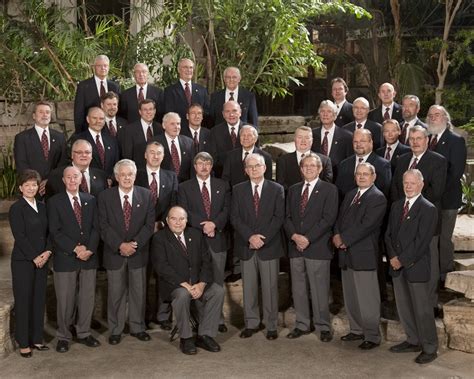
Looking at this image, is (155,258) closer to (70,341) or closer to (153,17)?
(70,341)

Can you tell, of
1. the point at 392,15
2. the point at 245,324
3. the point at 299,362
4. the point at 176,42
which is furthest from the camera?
the point at 392,15

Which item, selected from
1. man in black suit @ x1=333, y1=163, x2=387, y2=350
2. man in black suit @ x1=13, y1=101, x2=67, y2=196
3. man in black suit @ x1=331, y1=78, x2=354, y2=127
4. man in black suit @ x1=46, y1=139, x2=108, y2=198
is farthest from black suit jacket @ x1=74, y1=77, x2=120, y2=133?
man in black suit @ x1=333, y1=163, x2=387, y2=350

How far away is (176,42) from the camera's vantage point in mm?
10000

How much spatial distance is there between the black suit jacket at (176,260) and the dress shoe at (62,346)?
83cm

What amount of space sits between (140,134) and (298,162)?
1401 millimetres

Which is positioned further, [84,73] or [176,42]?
[176,42]

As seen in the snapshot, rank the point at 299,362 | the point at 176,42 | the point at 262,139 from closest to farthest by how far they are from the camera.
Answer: the point at 299,362 → the point at 176,42 → the point at 262,139

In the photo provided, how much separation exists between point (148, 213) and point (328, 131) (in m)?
1.78

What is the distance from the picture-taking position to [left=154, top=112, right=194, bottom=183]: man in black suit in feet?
22.8

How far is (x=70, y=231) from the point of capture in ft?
20.7

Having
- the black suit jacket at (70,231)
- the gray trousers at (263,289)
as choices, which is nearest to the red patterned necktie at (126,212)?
the black suit jacket at (70,231)

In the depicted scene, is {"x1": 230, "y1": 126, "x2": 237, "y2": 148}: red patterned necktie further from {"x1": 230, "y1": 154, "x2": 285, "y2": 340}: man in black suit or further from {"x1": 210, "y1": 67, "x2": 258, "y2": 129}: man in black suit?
{"x1": 230, "y1": 154, "x2": 285, "y2": 340}: man in black suit

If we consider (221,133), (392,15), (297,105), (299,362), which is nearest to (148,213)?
(221,133)

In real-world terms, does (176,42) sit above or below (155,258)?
above
